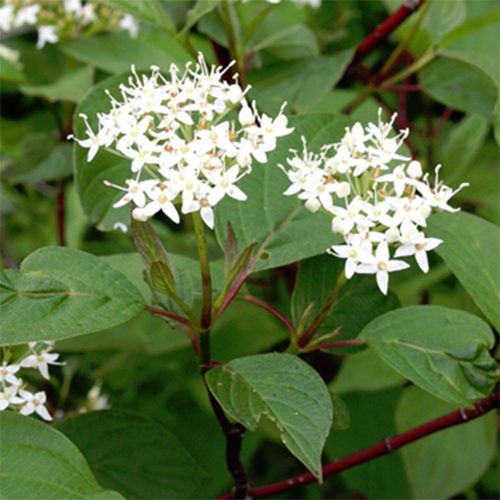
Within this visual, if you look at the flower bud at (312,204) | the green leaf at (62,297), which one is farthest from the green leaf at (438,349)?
Result: the green leaf at (62,297)

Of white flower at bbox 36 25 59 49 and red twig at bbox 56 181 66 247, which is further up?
white flower at bbox 36 25 59 49

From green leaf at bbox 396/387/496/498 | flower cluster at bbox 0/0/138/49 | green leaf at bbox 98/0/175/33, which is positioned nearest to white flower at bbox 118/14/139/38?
flower cluster at bbox 0/0/138/49

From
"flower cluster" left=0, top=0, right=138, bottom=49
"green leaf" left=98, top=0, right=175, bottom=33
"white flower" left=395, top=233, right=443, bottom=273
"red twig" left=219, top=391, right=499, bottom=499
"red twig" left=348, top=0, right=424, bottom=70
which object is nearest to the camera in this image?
"white flower" left=395, top=233, right=443, bottom=273

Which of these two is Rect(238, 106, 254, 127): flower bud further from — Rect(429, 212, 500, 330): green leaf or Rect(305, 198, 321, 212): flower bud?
Rect(429, 212, 500, 330): green leaf

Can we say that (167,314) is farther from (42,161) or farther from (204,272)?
(42,161)

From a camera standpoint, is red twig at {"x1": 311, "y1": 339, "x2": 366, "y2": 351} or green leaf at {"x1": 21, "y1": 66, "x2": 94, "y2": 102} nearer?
red twig at {"x1": 311, "y1": 339, "x2": 366, "y2": 351}

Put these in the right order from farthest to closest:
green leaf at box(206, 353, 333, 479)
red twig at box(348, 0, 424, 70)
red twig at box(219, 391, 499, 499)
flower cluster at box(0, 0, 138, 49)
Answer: flower cluster at box(0, 0, 138, 49) → red twig at box(348, 0, 424, 70) → red twig at box(219, 391, 499, 499) → green leaf at box(206, 353, 333, 479)

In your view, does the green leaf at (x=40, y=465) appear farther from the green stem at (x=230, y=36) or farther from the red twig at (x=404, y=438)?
the green stem at (x=230, y=36)
